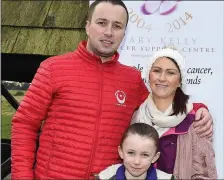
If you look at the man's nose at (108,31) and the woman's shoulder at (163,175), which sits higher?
the man's nose at (108,31)

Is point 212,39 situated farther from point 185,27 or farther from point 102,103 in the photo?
point 102,103

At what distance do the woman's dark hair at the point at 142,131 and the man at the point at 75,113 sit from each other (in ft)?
0.24

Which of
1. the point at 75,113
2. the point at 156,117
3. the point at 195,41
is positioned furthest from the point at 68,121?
the point at 195,41

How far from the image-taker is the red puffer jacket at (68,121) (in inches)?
95.3

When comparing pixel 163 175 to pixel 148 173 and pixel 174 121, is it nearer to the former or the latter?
pixel 148 173

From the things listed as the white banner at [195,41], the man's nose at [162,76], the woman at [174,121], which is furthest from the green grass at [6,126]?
the man's nose at [162,76]

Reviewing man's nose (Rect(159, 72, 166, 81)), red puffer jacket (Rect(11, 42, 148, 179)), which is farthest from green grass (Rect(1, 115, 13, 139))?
man's nose (Rect(159, 72, 166, 81))

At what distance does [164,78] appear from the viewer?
2.51 metres

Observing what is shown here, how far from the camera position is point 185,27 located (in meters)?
3.86

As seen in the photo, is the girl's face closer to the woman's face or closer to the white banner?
the woman's face

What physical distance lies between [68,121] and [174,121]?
1.96 feet

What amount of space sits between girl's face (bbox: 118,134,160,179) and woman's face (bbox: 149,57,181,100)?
11.3 inches

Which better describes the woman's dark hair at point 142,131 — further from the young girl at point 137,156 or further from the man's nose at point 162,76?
the man's nose at point 162,76

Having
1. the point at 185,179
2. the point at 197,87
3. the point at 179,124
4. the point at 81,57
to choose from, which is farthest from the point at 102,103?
the point at 197,87
